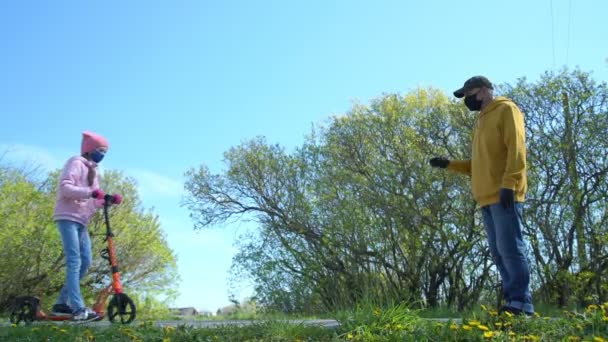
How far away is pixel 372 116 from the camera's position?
46.7ft

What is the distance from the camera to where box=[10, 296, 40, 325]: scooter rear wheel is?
7055mm

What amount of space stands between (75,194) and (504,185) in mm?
4275

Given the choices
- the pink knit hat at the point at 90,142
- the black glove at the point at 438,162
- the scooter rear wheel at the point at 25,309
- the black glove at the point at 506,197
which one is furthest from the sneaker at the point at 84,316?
the black glove at the point at 506,197

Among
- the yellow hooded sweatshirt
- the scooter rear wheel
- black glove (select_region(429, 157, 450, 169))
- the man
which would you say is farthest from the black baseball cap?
the scooter rear wheel

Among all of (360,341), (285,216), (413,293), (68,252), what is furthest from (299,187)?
(360,341)

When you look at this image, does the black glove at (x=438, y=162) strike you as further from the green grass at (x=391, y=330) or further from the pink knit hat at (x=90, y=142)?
the pink knit hat at (x=90, y=142)

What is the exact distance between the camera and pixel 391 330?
15.9ft

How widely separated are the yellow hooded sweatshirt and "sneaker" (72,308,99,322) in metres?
4.09

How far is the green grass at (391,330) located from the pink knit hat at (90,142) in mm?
2264

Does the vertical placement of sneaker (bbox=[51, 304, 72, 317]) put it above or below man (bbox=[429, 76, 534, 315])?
below

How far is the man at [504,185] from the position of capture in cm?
541

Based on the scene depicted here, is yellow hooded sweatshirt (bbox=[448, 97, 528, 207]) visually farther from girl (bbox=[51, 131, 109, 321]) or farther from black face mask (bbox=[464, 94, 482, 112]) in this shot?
girl (bbox=[51, 131, 109, 321])

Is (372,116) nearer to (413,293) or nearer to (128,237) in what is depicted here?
(413,293)

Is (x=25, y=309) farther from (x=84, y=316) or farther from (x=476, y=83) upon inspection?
(x=476, y=83)
